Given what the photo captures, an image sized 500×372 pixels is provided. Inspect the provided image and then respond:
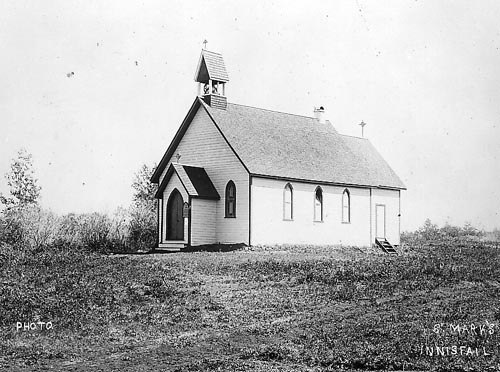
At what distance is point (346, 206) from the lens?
4681 cm

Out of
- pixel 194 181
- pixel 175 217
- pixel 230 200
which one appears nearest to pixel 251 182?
pixel 230 200

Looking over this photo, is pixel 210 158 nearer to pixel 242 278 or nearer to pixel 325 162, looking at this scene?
pixel 325 162

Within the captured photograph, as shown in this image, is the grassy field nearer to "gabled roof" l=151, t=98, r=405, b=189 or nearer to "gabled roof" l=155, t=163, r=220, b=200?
"gabled roof" l=155, t=163, r=220, b=200

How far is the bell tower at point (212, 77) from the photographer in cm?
4294

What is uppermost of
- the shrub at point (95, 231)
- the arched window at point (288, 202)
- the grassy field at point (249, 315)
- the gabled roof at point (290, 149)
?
the gabled roof at point (290, 149)

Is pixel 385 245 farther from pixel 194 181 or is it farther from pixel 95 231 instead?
pixel 95 231

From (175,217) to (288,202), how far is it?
21.2ft

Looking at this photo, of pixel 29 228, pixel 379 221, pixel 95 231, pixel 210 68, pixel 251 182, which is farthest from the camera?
pixel 379 221

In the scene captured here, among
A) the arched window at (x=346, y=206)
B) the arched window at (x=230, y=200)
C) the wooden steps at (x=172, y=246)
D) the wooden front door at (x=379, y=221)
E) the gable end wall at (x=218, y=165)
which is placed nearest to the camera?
the gable end wall at (x=218, y=165)

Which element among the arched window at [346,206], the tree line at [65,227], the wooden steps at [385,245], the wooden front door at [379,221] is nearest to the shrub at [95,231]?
the tree line at [65,227]

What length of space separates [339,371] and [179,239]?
93.6 feet

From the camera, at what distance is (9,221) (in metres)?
38.2

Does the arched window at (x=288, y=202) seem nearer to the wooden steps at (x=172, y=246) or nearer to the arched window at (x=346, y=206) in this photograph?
the arched window at (x=346, y=206)

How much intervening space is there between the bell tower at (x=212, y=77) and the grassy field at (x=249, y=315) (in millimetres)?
14673
